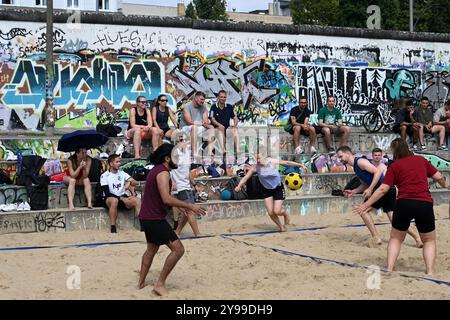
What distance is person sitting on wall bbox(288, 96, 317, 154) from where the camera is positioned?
1916 cm

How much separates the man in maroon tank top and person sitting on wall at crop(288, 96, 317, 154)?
381 inches

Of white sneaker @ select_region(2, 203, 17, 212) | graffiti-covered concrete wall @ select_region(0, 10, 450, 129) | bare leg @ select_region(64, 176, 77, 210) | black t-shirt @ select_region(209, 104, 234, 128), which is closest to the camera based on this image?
white sneaker @ select_region(2, 203, 17, 212)

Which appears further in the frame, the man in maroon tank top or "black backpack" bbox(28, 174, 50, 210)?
"black backpack" bbox(28, 174, 50, 210)

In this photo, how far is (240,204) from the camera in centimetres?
1586

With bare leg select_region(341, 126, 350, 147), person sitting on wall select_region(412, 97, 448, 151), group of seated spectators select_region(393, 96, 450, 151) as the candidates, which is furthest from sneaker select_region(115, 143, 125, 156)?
person sitting on wall select_region(412, 97, 448, 151)

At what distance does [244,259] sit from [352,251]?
195 centimetres

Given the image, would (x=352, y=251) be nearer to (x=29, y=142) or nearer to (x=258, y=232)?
(x=258, y=232)

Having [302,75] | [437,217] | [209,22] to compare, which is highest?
[209,22]

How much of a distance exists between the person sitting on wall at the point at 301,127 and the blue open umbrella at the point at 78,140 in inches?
223

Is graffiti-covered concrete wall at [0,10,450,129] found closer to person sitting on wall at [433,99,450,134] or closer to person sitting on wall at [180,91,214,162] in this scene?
person sitting on wall at [433,99,450,134]

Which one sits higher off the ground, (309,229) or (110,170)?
(110,170)

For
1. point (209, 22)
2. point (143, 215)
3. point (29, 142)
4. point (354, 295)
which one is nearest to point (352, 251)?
point (354, 295)

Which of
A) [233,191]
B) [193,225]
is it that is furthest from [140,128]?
[193,225]

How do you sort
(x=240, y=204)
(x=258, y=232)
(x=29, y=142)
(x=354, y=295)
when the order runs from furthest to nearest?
1. (x=29, y=142)
2. (x=240, y=204)
3. (x=258, y=232)
4. (x=354, y=295)
